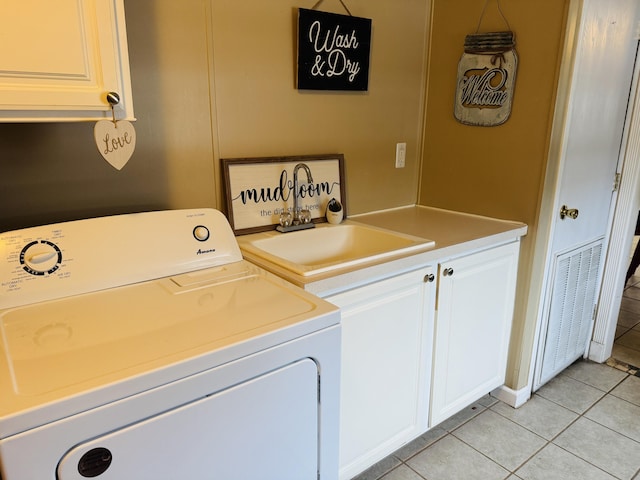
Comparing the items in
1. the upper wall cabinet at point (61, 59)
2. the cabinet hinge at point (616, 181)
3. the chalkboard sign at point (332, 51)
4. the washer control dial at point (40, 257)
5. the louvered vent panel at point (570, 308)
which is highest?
the chalkboard sign at point (332, 51)

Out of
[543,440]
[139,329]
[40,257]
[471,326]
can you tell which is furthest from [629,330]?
[40,257]

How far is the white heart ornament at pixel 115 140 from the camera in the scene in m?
1.18

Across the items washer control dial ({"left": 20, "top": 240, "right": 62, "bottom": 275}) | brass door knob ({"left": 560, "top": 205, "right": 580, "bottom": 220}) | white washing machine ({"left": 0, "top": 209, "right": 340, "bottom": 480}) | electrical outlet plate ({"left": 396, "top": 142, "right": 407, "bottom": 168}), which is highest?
electrical outlet plate ({"left": 396, "top": 142, "right": 407, "bottom": 168})

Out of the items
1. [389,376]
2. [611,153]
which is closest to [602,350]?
[611,153]

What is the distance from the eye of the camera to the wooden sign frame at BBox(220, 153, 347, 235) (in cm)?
176

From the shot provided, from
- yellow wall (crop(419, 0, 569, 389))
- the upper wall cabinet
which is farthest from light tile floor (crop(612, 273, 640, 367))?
the upper wall cabinet

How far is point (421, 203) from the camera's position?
2.50m

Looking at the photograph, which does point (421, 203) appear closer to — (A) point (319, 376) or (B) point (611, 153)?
(B) point (611, 153)

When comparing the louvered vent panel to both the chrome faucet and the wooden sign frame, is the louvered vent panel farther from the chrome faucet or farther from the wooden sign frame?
the chrome faucet

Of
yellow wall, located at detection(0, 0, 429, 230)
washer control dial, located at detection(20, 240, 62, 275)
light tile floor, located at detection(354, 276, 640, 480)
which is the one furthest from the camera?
light tile floor, located at detection(354, 276, 640, 480)

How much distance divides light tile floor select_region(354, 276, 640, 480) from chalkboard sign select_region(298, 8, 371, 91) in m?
1.64

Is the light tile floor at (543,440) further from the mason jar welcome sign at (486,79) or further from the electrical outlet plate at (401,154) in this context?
the mason jar welcome sign at (486,79)

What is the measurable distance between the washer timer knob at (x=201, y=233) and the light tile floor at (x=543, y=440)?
1.17 m

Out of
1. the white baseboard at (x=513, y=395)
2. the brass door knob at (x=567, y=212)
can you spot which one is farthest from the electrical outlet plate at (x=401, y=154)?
the white baseboard at (x=513, y=395)
